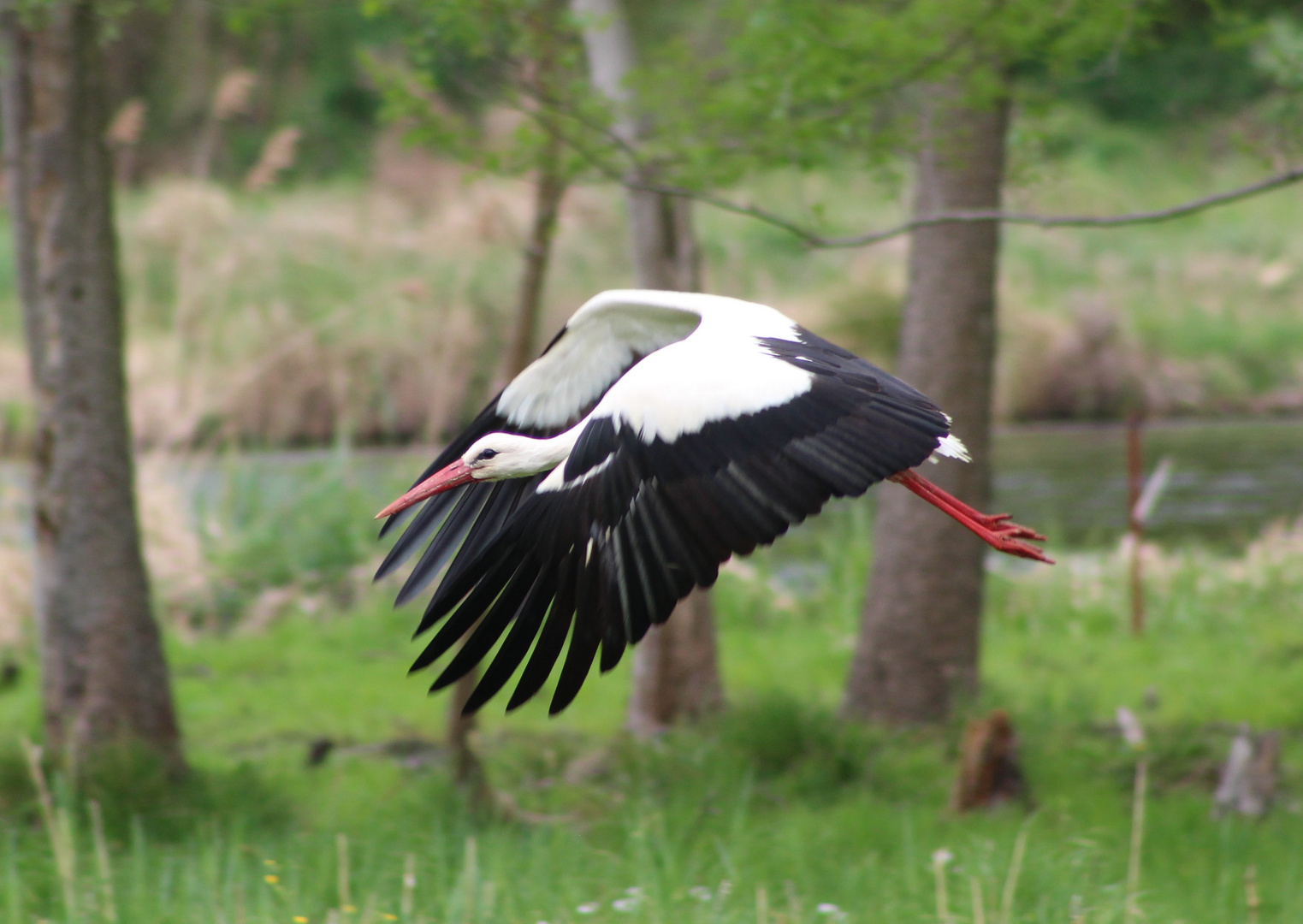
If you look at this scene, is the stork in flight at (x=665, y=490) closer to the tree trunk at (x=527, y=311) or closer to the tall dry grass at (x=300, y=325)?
the tree trunk at (x=527, y=311)

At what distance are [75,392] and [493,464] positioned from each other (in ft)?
6.61

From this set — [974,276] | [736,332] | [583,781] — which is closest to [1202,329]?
[974,276]

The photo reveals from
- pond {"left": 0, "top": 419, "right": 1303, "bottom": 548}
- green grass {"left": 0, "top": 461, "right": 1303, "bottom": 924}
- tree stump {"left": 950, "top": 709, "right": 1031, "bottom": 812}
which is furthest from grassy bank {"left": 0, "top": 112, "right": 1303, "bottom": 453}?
tree stump {"left": 950, "top": 709, "right": 1031, "bottom": 812}

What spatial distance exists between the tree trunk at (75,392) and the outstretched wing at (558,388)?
4.79ft

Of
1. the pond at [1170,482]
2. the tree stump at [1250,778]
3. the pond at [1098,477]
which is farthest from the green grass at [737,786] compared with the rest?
the pond at [1170,482]

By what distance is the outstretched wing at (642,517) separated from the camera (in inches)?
109

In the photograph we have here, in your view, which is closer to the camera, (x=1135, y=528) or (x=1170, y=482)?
(x=1135, y=528)

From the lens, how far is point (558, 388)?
4102mm

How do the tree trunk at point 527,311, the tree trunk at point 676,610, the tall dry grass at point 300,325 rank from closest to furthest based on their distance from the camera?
the tree trunk at point 527,311
the tree trunk at point 676,610
the tall dry grass at point 300,325

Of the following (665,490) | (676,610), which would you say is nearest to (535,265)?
(676,610)

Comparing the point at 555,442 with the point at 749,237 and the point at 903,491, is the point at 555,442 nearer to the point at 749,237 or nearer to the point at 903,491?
the point at 903,491

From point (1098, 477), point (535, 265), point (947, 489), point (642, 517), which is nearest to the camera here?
point (642, 517)

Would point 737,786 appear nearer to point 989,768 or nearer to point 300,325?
point 989,768

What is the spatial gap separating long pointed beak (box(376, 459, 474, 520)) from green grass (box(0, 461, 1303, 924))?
884mm
